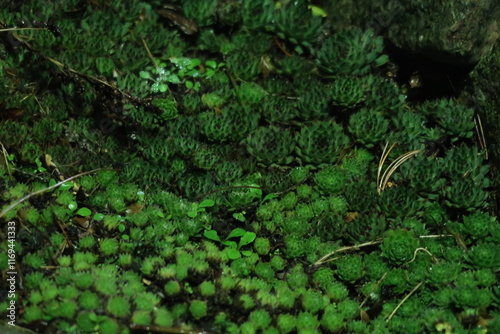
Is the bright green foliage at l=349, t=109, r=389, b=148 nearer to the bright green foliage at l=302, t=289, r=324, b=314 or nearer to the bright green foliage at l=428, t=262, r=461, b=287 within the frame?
the bright green foliage at l=428, t=262, r=461, b=287

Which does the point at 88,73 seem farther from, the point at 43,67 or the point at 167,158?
the point at 167,158

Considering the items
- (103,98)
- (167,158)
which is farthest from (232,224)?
(103,98)

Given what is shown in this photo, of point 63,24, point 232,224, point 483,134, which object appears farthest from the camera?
point 63,24

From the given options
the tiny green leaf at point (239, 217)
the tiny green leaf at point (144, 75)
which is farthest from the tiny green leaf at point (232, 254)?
Answer: the tiny green leaf at point (144, 75)

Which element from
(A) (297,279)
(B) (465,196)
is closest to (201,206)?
(A) (297,279)

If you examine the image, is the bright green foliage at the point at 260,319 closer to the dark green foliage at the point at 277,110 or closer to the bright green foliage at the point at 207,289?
the bright green foliage at the point at 207,289

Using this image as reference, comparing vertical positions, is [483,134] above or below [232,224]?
above

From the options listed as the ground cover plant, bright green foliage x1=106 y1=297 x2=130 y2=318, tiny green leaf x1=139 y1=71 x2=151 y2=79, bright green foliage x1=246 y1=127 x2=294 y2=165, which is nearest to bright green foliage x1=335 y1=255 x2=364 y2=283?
the ground cover plant
